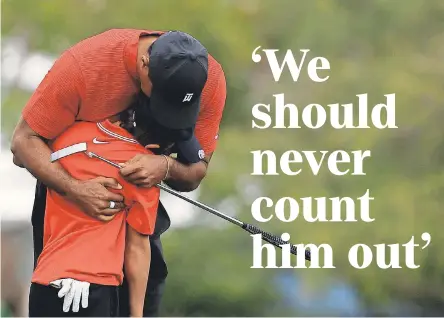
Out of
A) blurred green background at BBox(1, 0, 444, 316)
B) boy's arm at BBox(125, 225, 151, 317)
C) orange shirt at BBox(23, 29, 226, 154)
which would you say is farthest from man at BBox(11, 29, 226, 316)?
blurred green background at BBox(1, 0, 444, 316)

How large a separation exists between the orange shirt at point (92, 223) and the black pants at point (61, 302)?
0.02m

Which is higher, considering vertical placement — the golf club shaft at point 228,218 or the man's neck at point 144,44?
the man's neck at point 144,44

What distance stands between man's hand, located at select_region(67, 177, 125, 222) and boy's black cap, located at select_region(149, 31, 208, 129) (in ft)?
0.84

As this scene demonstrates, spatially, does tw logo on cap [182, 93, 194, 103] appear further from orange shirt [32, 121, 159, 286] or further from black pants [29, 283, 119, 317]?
black pants [29, 283, 119, 317]

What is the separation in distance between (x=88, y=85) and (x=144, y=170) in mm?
290

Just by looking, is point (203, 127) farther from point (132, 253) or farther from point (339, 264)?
A: point (339, 264)

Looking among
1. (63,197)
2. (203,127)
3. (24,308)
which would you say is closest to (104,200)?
(63,197)

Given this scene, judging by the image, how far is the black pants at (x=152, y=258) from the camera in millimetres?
3000

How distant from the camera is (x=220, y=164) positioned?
670 centimetres

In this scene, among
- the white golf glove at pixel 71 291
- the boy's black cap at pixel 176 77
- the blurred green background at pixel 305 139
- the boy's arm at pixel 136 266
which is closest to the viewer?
the boy's black cap at pixel 176 77

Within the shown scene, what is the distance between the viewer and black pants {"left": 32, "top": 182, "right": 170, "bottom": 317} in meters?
3.00

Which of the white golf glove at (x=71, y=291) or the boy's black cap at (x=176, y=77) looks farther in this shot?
the white golf glove at (x=71, y=291)

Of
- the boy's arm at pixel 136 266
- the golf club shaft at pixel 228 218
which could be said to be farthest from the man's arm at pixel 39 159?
the boy's arm at pixel 136 266

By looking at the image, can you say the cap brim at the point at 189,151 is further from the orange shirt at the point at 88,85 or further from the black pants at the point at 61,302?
the black pants at the point at 61,302
